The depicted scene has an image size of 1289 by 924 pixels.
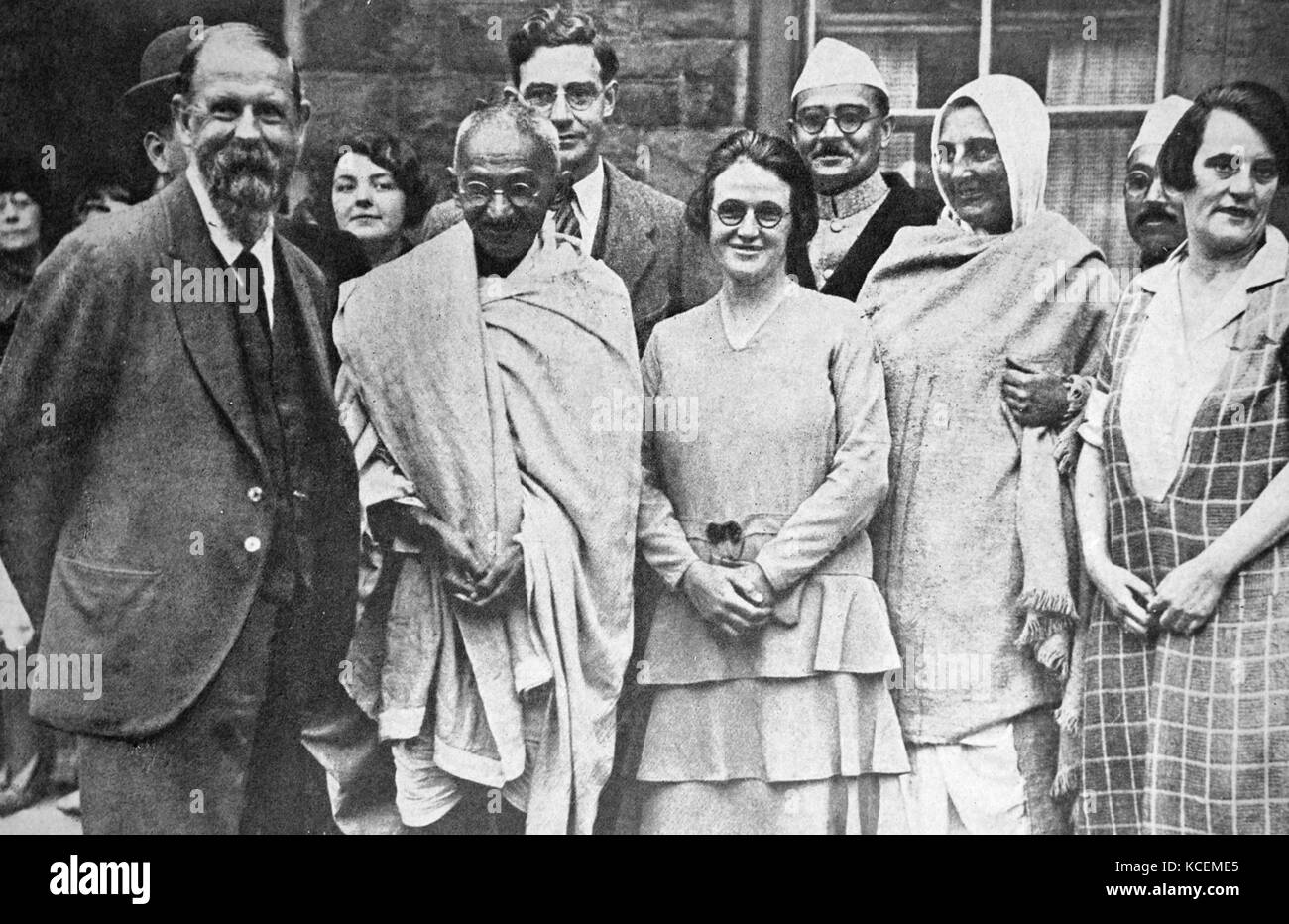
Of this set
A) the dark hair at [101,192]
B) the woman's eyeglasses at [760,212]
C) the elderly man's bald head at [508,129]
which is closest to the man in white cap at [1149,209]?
the woman's eyeglasses at [760,212]

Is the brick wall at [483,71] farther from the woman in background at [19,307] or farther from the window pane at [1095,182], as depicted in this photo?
the window pane at [1095,182]

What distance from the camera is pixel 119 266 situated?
5547 mm

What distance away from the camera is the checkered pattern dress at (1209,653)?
18.0 feet

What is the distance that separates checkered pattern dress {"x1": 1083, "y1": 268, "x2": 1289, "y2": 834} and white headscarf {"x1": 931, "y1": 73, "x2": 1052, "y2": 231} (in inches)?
22.7

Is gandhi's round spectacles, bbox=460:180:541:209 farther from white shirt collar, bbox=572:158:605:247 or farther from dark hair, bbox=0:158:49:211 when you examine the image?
dark hair, bbox=0:158:49:211

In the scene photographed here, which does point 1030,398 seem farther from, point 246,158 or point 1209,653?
point 246,158

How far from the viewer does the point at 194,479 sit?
551 centimetres

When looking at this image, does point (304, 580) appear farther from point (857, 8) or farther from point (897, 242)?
point (857, 8)

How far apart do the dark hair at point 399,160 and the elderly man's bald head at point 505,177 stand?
0.43ft

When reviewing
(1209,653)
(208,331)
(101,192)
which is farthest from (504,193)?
(1209,653)

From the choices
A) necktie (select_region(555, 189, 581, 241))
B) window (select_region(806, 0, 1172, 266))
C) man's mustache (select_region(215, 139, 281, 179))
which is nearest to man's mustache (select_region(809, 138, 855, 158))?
window (select_region(806, 0, 1172, 266))

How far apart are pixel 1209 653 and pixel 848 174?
6.30ft

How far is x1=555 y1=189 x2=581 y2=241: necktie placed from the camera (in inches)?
223
